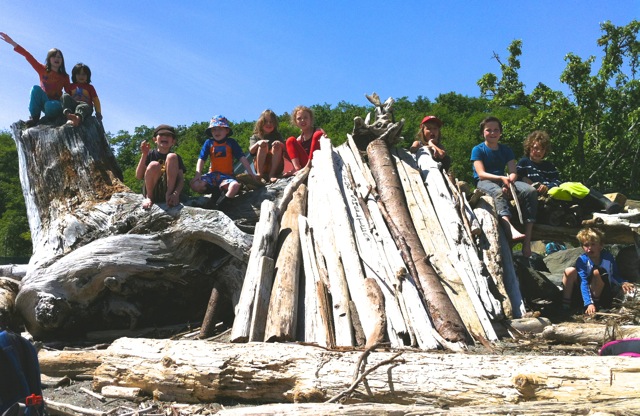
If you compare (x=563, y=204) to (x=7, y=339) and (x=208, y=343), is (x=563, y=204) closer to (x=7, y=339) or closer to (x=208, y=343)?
(x=208, y=343)

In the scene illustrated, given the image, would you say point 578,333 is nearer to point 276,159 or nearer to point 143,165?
point 276,159

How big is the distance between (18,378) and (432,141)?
614 cm

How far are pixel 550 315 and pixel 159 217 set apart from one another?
484 cm

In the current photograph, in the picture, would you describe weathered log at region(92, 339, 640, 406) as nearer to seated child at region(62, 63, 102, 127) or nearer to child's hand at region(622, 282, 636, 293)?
child's hand at region(622, 282, 636, 293)

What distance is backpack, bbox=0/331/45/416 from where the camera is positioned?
3.15 metres

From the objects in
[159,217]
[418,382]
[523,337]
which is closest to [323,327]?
[418,382]

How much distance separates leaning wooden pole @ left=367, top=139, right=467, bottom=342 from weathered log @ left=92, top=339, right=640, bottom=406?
52.6 inches

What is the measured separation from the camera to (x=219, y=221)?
671 cm

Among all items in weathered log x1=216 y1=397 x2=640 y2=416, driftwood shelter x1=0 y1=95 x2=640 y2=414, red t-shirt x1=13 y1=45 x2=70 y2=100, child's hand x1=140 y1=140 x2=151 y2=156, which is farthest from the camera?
red t-shirt x1=13 y1=45 x2=70 y2=100

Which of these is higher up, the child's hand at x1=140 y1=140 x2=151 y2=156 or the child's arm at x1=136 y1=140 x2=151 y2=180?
the child's hand at x1=140 y1=140 x2=151 y2=156

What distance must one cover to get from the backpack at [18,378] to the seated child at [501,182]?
18.0 ft

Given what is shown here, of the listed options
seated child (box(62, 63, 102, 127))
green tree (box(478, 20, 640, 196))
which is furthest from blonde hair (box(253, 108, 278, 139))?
green tree (box(478, 20, 640, 196))

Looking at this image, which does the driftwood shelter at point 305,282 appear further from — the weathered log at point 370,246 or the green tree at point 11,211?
the green tree at point 11,211

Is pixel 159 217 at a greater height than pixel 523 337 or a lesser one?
greater
